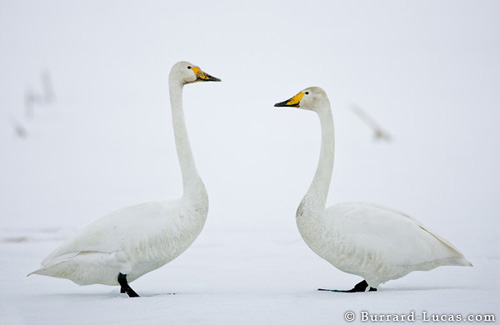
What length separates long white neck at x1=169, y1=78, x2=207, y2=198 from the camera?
616 cm

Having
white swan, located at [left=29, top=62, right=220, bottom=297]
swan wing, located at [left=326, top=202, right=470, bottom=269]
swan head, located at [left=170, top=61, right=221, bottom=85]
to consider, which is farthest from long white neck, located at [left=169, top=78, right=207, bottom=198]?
swan wing, located at [left=326, top=202, right=470, bottom=269]

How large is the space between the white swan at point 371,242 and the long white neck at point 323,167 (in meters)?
0.01

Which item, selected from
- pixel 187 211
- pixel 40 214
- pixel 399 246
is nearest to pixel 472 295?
pixel 399 246

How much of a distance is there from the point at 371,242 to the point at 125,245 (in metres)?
1.99

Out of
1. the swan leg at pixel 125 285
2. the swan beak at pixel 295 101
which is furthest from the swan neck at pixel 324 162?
the swan leg at pixel 125 285

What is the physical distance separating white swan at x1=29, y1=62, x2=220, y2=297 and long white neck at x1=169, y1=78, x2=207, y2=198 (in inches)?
7.3

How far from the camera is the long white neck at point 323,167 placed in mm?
6062

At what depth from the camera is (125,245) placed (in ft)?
18.7

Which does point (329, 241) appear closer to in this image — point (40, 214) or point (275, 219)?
point (275, 219)

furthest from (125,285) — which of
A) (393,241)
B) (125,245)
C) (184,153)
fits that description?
(393,241)

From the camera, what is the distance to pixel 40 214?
33.7 ft

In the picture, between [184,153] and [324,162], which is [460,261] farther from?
[184,153]

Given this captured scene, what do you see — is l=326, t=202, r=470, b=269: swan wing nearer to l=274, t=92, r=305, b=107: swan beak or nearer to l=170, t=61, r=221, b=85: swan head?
l=274, t=92, r=305, b=107: swan beak

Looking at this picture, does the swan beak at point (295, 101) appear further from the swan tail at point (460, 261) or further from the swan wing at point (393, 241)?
the swan tail at point (460, 261)
